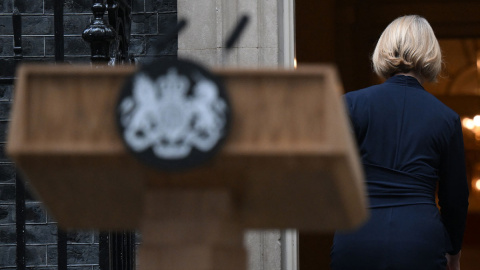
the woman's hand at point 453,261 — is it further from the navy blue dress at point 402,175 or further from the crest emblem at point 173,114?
the crest emblem at point 173,114

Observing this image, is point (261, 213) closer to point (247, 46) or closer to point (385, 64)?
point (385, 64)

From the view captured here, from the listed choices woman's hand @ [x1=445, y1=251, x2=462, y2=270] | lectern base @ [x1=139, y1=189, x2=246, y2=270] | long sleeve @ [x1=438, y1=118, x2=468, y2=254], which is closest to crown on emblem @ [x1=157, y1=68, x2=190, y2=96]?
lectern base @ [x1=139, y1=189, x2=246, y2=270]

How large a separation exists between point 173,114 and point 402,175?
6.07 ft

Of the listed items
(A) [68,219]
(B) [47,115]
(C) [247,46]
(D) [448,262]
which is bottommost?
(D) [448,262]

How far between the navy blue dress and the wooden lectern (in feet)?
5.23

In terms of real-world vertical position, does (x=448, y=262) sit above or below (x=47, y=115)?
below

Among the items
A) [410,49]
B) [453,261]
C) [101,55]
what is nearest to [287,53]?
[101,55]

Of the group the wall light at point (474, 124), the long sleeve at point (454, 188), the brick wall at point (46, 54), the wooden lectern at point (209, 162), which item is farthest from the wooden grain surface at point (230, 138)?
the wall light at point (474, 124)

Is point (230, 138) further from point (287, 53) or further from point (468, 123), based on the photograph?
point (468, 123)

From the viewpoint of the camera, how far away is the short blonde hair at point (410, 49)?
118 inches

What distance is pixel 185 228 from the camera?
3.86 feet

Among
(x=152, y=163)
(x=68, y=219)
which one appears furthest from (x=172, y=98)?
(x=68, y=219)

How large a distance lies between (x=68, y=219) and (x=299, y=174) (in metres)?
0.37

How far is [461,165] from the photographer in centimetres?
295
